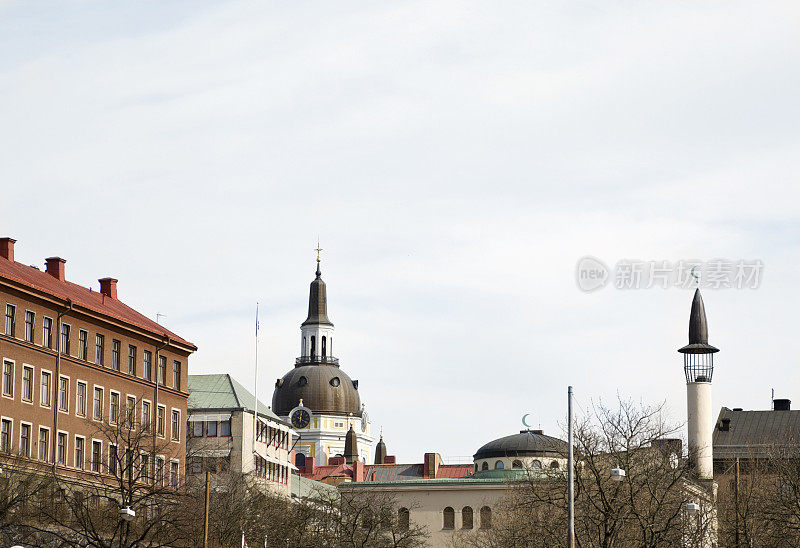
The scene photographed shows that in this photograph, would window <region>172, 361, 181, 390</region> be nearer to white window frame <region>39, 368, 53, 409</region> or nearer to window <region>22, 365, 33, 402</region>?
white window frame <region>39, 368, 53, 409</region>

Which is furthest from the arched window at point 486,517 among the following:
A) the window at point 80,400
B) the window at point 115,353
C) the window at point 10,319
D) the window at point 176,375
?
the window at point 10,319

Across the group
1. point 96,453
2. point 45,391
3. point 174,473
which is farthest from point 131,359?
point 45,391

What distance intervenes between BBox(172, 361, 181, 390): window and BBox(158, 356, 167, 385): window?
160 centimetres

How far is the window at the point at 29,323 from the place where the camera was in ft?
297

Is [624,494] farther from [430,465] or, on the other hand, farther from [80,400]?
[430,465]

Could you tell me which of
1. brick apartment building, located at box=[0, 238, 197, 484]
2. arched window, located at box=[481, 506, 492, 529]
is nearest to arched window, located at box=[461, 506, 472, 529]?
arched window, located at box=[481, 506, 492, 529]

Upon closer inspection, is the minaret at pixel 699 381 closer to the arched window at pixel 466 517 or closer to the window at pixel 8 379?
the arched window at pixel 466 517

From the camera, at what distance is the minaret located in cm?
15462

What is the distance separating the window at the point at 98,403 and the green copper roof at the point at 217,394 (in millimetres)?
35685

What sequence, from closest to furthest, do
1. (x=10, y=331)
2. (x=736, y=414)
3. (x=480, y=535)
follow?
1. (x=10, y=331)
2. (x=480, y=535)
3. (x=736, y=414)

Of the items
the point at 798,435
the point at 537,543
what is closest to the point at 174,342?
the point at 537,543

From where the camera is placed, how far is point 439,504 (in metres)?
151

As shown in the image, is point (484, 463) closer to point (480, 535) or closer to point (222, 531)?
point (480, 535)

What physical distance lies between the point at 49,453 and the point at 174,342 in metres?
20.2
